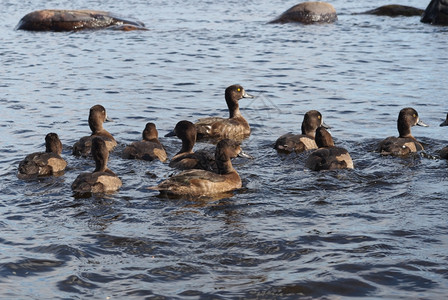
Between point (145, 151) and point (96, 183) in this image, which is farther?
point (145, 151)

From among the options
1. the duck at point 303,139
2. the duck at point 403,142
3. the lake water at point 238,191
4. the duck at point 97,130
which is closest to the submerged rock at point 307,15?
the lake water at point 238,191

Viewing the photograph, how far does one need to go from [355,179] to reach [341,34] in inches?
571

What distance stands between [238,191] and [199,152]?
5.30ft

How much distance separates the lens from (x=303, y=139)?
12305 millimetres

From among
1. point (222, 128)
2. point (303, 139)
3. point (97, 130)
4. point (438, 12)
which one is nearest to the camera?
point (303, 139)

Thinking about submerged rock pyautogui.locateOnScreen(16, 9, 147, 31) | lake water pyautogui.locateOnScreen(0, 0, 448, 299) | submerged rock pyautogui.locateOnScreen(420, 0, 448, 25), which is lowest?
lake water pyautogui.locateOnScreen(0, 0, 448, 299)

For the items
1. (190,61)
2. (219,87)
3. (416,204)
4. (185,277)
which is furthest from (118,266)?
(190,61)

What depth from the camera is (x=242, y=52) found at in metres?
21.3

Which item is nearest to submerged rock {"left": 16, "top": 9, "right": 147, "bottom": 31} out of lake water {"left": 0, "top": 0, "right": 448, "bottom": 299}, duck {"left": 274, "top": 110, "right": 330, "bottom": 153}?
lake water {"left": 0, "top": 0, "right": 448, "bottom": 299}

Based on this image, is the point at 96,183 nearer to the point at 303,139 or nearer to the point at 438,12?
the point at 303,139

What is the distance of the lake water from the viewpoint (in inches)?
284

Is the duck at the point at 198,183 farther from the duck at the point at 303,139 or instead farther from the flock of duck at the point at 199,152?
the duck at the point at 303,139

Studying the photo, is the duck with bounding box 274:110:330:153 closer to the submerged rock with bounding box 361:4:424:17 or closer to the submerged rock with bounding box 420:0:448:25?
the submerged rock with bounding box 420:0:448:25

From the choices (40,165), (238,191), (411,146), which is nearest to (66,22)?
(40,165)
